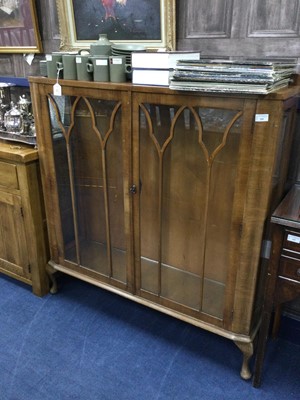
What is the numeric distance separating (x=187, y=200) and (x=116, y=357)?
32.5 inches

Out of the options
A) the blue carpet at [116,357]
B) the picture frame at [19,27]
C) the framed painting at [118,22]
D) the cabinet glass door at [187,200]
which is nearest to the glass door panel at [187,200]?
the cabinet glass door at [187,200]

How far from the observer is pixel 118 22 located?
5.80 ft

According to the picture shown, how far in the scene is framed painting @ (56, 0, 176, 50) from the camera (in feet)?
5.39

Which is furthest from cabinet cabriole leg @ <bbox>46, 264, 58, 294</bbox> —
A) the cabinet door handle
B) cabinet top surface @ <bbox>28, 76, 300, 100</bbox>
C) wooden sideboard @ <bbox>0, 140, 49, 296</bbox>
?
cabinet top surface @ <bbox>28, 76, 300, 100</bbox>

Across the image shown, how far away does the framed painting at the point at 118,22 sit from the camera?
1644 mm

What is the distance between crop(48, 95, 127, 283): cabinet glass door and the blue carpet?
29cm

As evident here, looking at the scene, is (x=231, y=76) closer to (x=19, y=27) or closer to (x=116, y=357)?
(x=116, y=357)

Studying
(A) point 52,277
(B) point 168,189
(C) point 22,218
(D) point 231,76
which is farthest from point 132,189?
(A) point 52,277

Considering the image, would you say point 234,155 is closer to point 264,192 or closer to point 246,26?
point 264,192

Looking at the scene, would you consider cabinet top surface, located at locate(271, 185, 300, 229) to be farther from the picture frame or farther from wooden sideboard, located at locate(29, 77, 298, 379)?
the picture frame

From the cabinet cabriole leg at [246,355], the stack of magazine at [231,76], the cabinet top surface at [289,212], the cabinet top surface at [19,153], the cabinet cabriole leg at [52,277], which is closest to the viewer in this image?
the stack of magazine at [231,76]

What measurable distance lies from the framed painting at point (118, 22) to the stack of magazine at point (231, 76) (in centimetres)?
50

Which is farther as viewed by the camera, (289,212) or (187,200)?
(187,200)

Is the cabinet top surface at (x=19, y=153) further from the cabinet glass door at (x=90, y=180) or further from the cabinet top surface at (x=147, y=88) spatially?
the cabinet top surface at (x=147, y=88)
